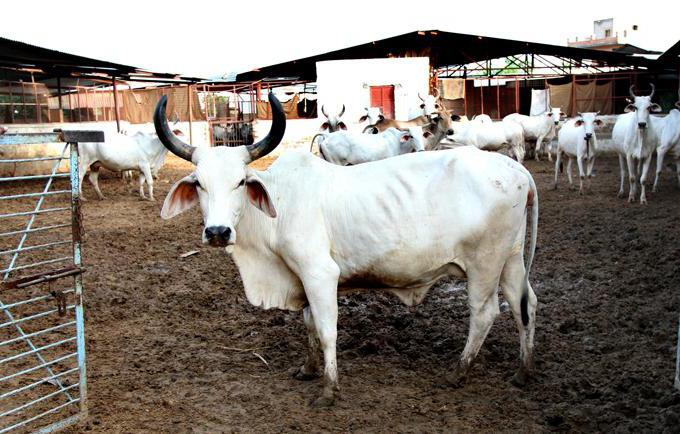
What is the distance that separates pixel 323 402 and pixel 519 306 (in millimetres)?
1524

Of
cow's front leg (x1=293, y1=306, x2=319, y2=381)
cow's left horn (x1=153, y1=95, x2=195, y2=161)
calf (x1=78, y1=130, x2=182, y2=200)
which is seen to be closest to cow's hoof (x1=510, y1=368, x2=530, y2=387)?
cow's front leg (x1=293, y1=306, x2=319, y2=381)

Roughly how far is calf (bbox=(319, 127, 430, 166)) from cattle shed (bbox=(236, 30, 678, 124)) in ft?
35.8

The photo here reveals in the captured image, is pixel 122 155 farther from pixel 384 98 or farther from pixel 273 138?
pixel 384 98

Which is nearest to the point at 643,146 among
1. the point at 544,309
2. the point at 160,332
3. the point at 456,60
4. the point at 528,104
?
the point at 544,309

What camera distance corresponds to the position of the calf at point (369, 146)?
11.6m

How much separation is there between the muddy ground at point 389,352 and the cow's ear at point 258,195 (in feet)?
4.14

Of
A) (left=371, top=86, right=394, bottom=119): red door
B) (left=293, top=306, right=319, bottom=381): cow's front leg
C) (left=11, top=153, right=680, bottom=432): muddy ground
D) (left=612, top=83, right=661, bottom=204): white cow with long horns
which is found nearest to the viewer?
(left=11, top=153, right=680, bottom=432): muddy ground

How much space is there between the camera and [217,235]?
3.67 meters

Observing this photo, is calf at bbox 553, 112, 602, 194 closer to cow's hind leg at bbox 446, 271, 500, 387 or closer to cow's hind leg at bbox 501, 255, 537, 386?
cow's hind leg at bbox 501, 255, 537, 386

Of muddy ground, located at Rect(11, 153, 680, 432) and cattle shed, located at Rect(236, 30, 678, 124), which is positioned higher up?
cattle shed, located at Rect(236, 30, 678, 124)

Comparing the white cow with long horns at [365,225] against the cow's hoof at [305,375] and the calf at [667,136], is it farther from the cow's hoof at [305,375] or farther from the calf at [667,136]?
the calf at [667,136]

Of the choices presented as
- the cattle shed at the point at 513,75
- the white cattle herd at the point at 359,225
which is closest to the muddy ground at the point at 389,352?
the white cattle herd at the point at 359,225

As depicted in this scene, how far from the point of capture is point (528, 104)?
28.3 meters

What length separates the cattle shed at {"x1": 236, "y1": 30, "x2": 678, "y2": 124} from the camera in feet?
A: 76.9
